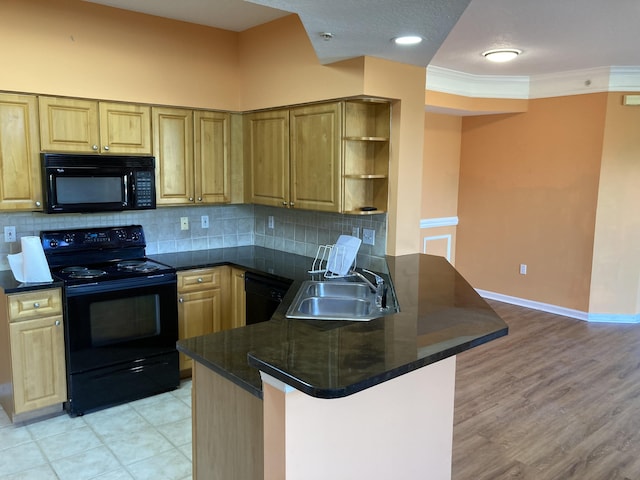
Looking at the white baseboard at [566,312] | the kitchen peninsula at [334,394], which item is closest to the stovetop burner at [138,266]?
the kitchen peninsula at [334,394]

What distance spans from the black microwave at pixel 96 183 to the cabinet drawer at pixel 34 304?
1.86 feet

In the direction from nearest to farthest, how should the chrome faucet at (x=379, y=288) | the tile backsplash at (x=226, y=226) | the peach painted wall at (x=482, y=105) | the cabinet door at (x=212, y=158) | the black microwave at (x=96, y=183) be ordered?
the chrome faucet at (x=379, y=288), the black microwave at (x=96, y=183), the tile backsplash at (x=226, y=226), the cabinet door at (x=212, y=158), the peach painted wall at (x=482, y=105)

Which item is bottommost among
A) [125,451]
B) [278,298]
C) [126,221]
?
[125,451]

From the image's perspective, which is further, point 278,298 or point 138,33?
point 138,33

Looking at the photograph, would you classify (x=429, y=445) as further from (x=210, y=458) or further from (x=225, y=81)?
(x=225, y=81)

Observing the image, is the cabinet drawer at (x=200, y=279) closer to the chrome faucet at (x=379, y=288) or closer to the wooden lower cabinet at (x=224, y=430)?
the chrome faucet at (x=379, y=288)

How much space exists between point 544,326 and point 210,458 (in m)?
4.29

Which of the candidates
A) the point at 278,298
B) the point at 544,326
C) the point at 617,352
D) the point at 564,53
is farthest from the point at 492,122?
the point at 278,298

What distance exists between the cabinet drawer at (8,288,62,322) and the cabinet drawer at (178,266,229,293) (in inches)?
32.1

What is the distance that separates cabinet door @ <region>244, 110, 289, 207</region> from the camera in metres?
3.65

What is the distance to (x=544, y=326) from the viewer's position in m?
5.14

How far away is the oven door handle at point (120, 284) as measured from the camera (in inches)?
119

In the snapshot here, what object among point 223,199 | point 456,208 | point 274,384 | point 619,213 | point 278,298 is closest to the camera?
point 274,384

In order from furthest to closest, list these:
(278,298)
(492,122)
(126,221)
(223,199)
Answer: (492,122) → (223,199) → (126,221) → (278,298)
